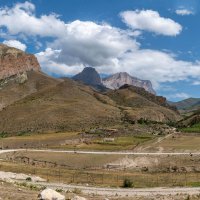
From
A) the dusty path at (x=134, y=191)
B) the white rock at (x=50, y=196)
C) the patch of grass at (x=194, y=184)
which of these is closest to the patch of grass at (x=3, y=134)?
the patch of grass at (x=194, y=184)

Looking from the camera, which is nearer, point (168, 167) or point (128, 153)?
point (168, 167)

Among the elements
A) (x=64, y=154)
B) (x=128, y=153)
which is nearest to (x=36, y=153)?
(x=64, y=154)

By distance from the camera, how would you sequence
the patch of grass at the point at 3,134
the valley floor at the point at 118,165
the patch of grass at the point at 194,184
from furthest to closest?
the patch of grass at the point at 3,134, the patch of grass at the point at 194,184, the valley floor at the point at 118,165

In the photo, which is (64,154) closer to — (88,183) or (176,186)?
(88,183)

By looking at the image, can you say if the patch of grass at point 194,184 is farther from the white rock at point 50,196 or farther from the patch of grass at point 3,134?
the patch of grass at point 3,134

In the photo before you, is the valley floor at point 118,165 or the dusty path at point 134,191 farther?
the valley floor at point 118,165

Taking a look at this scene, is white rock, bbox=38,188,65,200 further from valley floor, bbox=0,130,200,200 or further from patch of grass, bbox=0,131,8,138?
patch of grass, bbox=0,131,8,138

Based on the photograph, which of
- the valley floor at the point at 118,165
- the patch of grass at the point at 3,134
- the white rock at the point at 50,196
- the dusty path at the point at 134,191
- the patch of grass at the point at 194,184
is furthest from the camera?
the patch of grass at the point at 3,134

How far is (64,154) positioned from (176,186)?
47.8 m

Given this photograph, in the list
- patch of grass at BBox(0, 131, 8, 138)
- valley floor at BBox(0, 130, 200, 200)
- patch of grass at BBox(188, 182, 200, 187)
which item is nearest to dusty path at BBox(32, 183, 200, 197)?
valley floor at BBox(0, 130, 200, 200)

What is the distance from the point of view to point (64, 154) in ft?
330

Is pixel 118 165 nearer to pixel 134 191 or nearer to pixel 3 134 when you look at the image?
pixel 134 191

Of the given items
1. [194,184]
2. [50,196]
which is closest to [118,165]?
[194,184]

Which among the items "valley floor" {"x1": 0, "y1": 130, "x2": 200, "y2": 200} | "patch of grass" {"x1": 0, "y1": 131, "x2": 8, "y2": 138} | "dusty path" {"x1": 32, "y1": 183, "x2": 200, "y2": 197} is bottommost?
"dusty path" {"x1": 32, "y1": 183, "x2": 200, "y2": 197}
